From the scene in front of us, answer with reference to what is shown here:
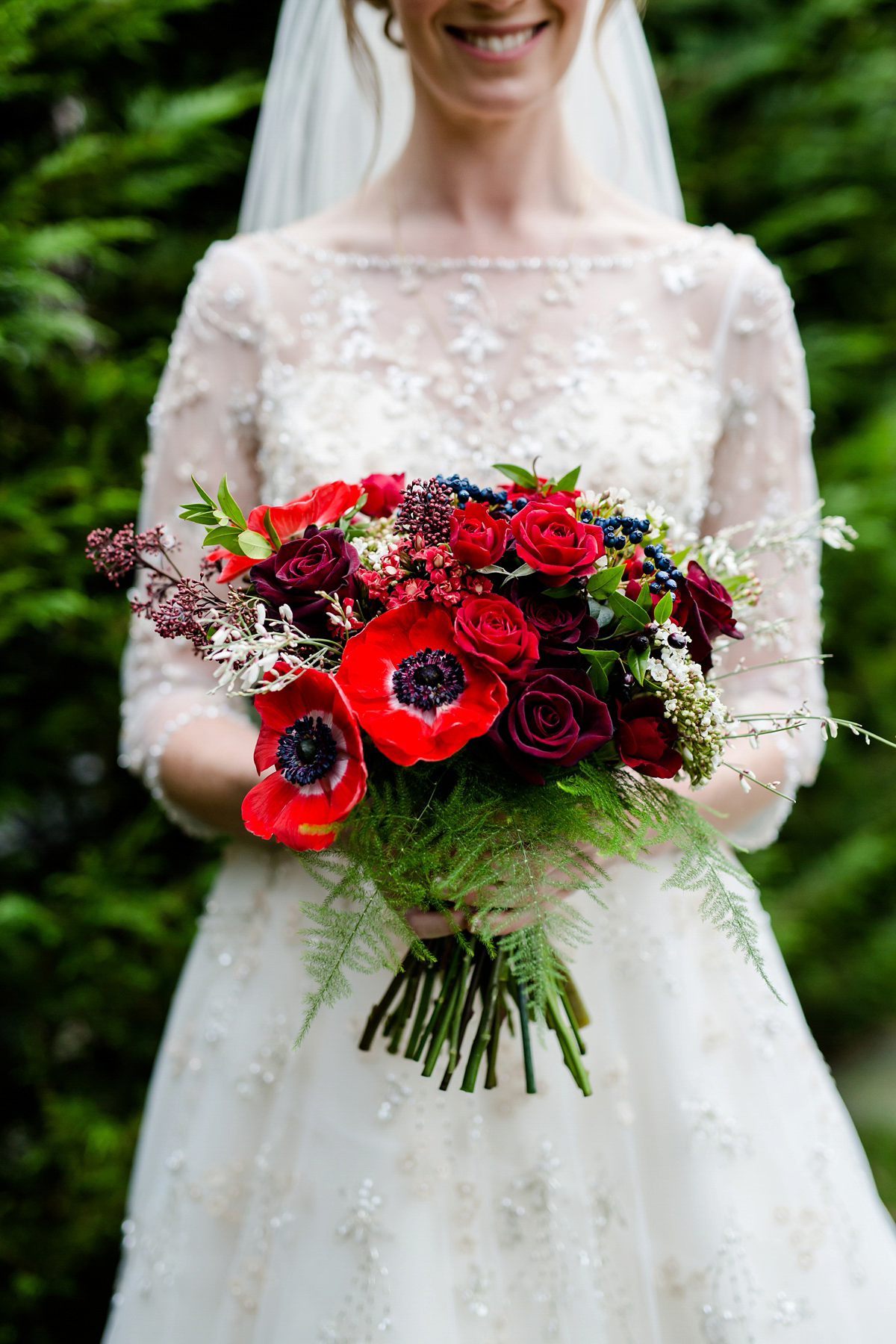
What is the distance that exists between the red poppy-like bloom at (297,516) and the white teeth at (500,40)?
0.87 m

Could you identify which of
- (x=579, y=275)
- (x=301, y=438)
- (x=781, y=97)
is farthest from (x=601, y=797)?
(x=781, y=97)

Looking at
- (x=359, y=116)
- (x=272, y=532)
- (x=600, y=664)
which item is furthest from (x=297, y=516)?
(x=359, y=116)

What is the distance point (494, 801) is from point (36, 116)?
226 cm

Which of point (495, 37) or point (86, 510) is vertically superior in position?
point (495, 37)

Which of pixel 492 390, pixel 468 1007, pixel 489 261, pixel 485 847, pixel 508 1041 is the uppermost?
pixel 489 261

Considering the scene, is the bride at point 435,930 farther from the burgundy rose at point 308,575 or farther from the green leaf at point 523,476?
the burgundy rose at point 308,575

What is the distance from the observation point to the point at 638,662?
3.41 feet

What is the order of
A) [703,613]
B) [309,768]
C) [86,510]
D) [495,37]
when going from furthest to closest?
[86,510] → [495,37] → [703,613] → [309,768]

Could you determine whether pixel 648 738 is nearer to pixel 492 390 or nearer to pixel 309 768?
pixel 309 768

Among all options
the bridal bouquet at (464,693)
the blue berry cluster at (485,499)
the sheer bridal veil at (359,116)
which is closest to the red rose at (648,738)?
the bridal bouquet at (464,693)

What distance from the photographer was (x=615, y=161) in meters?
2.06

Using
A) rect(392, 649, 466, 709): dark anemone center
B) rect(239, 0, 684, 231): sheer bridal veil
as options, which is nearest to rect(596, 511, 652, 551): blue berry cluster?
rect(392, 649, 466, 709): dark anemone center

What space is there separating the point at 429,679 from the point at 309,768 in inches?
5.6

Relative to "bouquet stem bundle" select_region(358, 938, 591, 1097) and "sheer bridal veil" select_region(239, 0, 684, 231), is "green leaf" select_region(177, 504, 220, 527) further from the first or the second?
"sheer bridal veil" select_region(239, 0, 684, 231)
